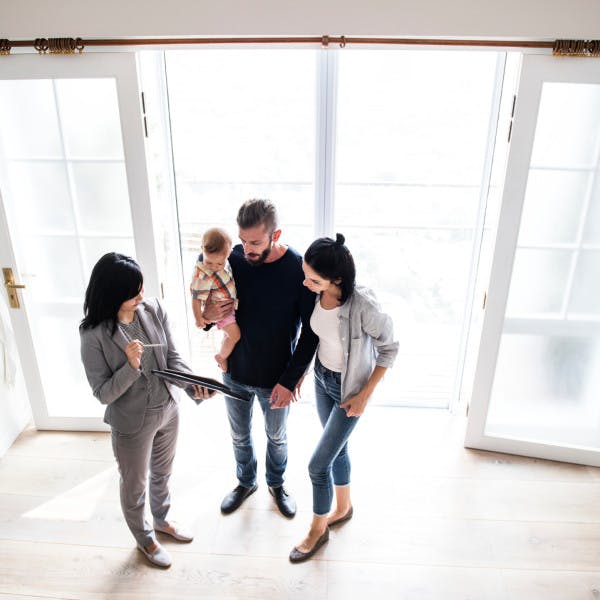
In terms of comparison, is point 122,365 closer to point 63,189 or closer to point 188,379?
point 188,379

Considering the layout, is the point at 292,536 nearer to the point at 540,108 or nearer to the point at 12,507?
the point at 12,507

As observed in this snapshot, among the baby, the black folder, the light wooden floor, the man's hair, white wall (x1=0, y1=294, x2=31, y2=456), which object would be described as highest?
the man's hair

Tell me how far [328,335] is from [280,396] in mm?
324

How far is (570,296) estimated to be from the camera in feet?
8.02

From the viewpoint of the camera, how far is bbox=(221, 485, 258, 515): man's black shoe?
2.36m

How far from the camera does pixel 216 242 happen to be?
5.92ft

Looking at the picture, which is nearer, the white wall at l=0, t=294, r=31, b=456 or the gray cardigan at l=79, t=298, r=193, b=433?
the gray cardigan at l=79, t=298, r=193, b=433

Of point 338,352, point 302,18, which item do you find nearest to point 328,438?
point 338,352

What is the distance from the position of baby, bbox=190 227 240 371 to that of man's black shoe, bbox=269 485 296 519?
2.58 ft

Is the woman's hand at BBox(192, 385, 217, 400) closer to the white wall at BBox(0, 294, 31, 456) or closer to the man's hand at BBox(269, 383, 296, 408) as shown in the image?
the man's hand at BBox(269, 383, 296, 408)

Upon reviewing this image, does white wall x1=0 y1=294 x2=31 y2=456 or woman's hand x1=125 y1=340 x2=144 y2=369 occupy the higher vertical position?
woman's hand x1=125 y1=340 x2=144 y2=369

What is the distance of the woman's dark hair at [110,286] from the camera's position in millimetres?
1630

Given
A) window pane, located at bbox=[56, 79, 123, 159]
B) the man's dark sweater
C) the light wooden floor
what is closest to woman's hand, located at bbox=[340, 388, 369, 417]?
the man's dark sweater

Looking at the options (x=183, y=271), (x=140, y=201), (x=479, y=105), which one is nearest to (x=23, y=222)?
(x=140, y=201)
